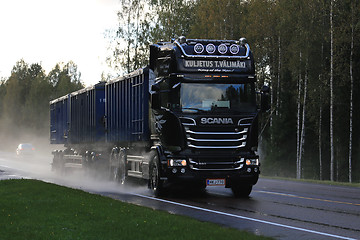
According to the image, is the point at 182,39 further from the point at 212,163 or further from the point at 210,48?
the point at 212,163

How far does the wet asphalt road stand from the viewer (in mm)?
11992

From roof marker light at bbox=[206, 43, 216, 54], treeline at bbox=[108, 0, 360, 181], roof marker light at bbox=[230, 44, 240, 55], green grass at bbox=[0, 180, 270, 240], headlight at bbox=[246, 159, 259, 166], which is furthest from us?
treeline at bbox=[108, 0, 360, 181]

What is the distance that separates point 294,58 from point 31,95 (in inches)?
3299

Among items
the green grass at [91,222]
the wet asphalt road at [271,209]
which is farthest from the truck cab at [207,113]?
the green grass at [91,222]

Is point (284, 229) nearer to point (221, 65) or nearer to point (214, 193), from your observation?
point (221, 65)

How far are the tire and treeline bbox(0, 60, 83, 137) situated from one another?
325 ft

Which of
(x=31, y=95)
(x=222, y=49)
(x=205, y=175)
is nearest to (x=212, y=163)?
(x=205, y=175)

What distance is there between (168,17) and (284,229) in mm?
52330

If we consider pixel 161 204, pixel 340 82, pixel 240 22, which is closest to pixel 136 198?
pixel 161 204

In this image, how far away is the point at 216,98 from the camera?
59.4 feet

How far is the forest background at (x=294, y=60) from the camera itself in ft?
153

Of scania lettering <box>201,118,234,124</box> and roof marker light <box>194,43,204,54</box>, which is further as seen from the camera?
roof marker light <box>194,43,204,54</box>

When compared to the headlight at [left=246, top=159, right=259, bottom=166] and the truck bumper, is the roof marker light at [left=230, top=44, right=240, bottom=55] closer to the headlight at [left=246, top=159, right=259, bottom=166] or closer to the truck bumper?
the headlight at [left=246, top=159, right=259, bottom=166]

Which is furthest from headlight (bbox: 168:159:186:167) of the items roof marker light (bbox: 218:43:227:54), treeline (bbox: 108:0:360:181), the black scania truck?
treeline (bbox: 108:0:360:181)
